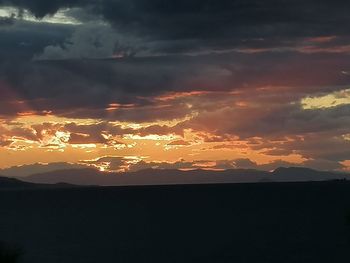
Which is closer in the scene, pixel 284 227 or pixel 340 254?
pixel 340 254

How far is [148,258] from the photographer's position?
8819cm

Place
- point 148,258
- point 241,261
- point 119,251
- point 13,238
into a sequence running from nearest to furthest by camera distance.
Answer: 1. point 241,261
2. point 148,258
3. point 119,251
4. point 13,238

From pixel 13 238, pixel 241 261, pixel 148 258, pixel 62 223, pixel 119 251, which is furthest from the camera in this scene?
pixel 62 223

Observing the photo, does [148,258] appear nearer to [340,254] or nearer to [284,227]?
[340,254]

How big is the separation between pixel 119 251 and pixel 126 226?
45610 mm

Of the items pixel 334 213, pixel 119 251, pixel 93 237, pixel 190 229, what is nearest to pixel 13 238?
pixel 93 237

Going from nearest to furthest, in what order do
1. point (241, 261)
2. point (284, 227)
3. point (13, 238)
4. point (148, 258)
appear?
point (241, 261)
point (148, 258)
point (13, 238)
point (284, 227)

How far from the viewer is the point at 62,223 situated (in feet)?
499

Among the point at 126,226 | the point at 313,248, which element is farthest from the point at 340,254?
the point at 126,226

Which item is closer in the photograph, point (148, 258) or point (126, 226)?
point (148, 258)

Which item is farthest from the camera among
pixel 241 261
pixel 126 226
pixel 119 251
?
pixel 126 226

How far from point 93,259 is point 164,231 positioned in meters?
42.2

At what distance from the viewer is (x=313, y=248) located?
304ft

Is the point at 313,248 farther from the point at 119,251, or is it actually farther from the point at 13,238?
the point at 13,238
